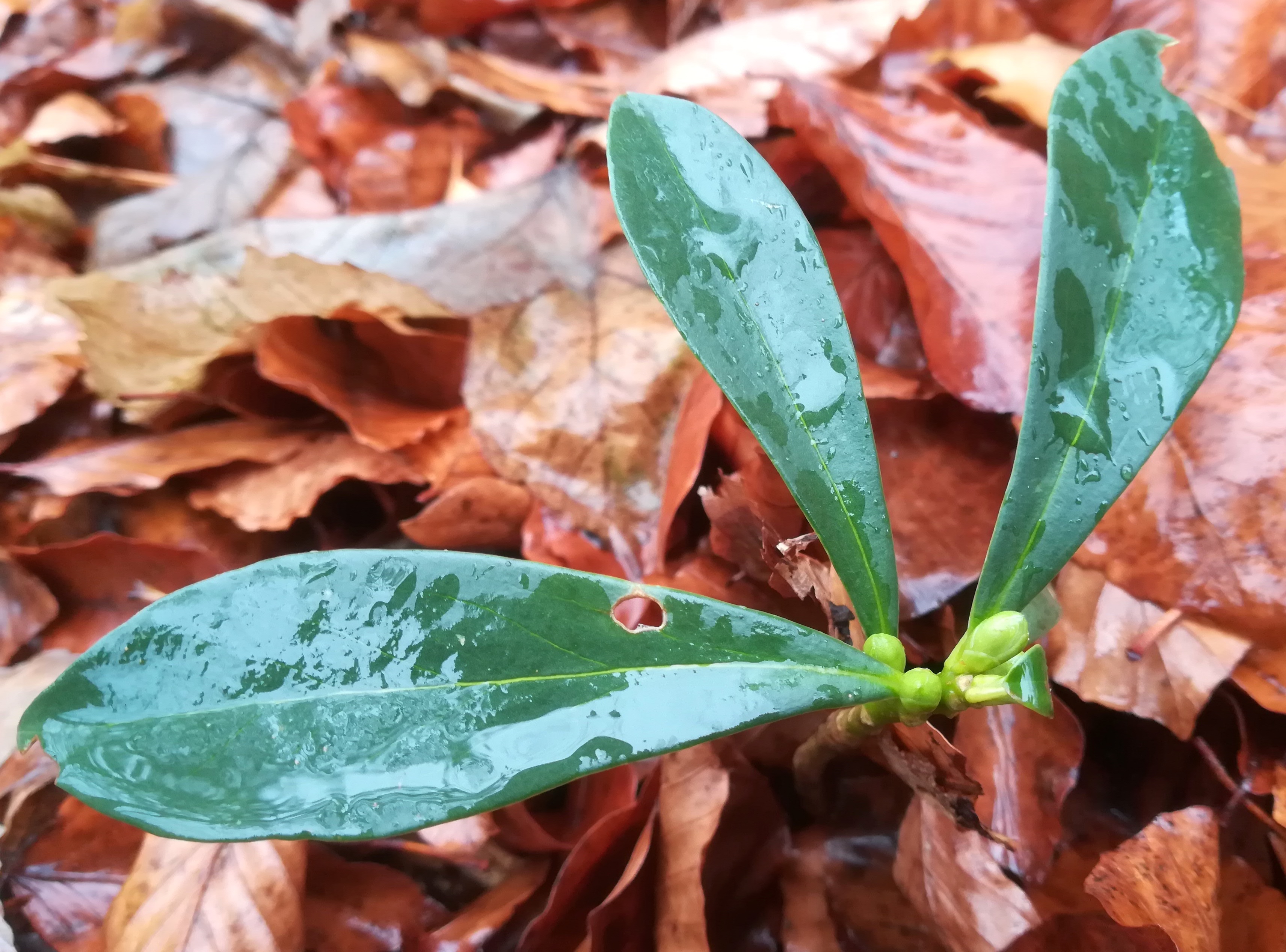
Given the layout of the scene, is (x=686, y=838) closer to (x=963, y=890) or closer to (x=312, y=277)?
(x=963, y=890)

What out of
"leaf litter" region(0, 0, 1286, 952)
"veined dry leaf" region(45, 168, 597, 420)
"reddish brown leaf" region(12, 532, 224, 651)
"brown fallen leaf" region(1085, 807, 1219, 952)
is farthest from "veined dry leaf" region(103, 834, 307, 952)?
"brown fallen leaf" region(1085, 807, 1219, 952)

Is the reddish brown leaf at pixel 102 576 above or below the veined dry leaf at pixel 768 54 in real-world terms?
below

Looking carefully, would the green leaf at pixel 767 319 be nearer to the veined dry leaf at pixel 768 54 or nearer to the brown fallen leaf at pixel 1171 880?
the brown fallen leaf at pixel 1171 880

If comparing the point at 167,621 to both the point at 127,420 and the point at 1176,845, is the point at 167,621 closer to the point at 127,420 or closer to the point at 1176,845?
the point at 127,420

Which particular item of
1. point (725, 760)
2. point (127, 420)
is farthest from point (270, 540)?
point (725, 760)

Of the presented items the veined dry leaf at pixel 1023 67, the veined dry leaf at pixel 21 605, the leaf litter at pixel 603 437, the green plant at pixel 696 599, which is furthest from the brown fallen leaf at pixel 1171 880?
the veined dry leaf at pixel 21 605

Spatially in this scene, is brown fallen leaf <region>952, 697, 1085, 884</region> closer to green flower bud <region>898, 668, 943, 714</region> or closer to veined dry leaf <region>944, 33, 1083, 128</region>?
green flower bud <region>898, 668, 943, 714</region>
